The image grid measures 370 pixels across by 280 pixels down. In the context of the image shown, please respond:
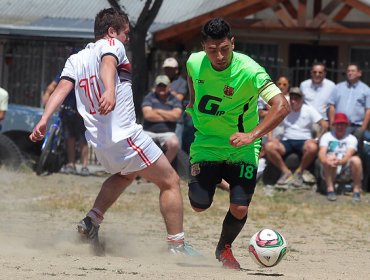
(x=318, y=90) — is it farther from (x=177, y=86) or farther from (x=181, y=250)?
(x=181, y=250)

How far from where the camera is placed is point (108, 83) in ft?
26.3

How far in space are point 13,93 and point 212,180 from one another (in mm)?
13495

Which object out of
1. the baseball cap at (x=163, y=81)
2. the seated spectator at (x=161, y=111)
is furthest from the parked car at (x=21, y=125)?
the baseball cap at (x=163, y=81)

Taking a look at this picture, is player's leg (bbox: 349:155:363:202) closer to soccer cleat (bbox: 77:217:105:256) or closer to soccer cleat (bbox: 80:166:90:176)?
soccer cleat (bbox: 80:166:90:176)

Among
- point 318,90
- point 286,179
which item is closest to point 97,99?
point 286,179

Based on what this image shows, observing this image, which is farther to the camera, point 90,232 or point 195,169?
point 90,232

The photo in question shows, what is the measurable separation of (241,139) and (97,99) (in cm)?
136

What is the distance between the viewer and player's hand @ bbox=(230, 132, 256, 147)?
303 inches

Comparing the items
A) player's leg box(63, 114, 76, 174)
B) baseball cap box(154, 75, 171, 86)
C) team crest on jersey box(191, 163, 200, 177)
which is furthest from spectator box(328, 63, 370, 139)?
team crest on jersey box(191, 163, 200, 177)

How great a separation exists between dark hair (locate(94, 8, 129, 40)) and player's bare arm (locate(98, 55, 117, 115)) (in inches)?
18.2

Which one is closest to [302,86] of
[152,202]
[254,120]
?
[152,202]

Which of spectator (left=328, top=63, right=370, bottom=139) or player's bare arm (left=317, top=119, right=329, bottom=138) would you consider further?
spectator (left=328, top=63, right=370, bottom=139)

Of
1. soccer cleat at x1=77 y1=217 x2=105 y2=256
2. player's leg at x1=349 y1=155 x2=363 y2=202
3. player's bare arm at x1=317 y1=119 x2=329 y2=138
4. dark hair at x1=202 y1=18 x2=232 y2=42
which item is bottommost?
player's leg at x1=349 y1=155 x2=363 y2=202

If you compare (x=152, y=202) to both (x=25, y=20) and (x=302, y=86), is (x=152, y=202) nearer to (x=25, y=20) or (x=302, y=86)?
(x=302, y=86)
